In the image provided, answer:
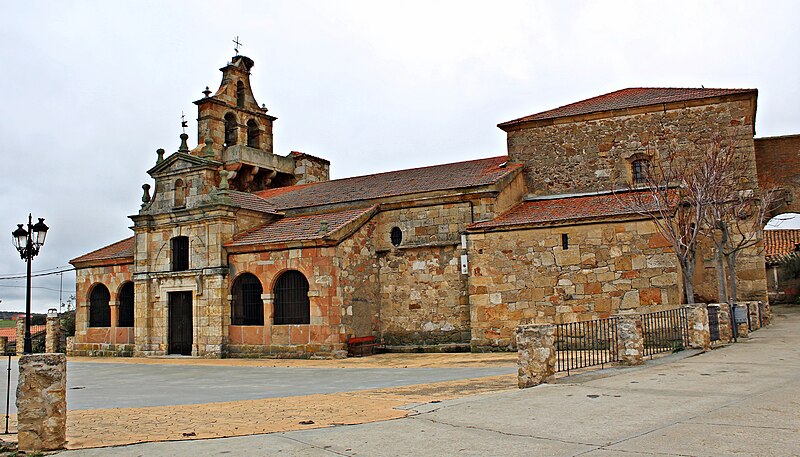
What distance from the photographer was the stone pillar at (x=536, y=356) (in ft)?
34.9

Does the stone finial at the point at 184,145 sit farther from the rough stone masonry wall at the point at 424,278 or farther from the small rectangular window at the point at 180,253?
the rough stone masonry wall at the point at 424,278

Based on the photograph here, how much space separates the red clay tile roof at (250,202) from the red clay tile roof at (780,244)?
24.6m

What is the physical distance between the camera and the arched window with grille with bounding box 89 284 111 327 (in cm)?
2716

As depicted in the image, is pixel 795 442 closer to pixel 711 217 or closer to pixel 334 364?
pixel 334 364

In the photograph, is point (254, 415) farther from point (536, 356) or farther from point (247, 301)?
point (247, 301)

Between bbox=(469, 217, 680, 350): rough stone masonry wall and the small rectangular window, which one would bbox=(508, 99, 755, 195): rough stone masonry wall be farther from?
the small rectangular window

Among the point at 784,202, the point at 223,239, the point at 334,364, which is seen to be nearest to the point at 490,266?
the point at 334,364

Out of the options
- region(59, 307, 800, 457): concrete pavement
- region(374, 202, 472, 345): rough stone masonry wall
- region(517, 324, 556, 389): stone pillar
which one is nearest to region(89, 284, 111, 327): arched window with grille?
region(374, 202, 472, 345): rough stone masonry wall

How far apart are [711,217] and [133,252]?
69.0 feet

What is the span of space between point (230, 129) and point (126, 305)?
32.2 feet

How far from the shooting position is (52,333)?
2939cm

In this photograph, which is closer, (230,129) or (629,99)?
(629,99)

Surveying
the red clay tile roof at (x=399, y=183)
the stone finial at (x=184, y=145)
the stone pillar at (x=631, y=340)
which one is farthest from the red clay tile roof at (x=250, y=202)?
the stone pillar at (x=631, y=340)

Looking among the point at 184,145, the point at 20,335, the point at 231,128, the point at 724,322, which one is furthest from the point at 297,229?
the point at 20,335
